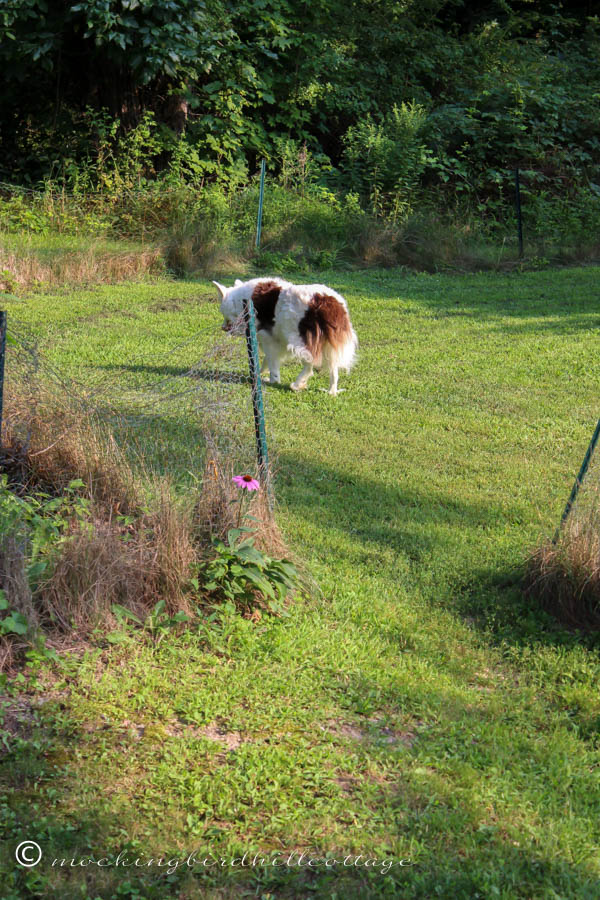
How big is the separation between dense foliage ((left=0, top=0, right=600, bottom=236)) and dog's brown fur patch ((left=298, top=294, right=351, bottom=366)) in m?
9.58

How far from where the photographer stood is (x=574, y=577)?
16.9 ft

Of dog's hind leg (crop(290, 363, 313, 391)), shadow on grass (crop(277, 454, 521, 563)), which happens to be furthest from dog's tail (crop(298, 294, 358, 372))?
shadow on grass (crop(277, 454, 521, 563))

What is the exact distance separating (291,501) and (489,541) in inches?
59.7

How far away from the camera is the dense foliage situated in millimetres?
17531

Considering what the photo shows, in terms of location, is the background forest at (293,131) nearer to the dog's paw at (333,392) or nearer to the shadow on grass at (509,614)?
the dog's paw at (333,392)

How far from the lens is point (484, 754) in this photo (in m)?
3.89

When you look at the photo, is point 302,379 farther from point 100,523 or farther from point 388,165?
point 388,165

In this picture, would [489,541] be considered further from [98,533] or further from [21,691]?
[21,691]

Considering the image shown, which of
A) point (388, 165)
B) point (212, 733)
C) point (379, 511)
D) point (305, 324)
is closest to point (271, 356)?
point (305, 324)

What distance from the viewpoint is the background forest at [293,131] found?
17031 millimetres

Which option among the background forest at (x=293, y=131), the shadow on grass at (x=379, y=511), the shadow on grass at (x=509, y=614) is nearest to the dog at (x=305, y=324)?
the shadow on grass at (x=379, y=511)

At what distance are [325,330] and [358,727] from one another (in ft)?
19.4

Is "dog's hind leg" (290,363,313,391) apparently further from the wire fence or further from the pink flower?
the pink flower

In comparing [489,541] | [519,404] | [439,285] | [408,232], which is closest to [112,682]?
[489,541]
